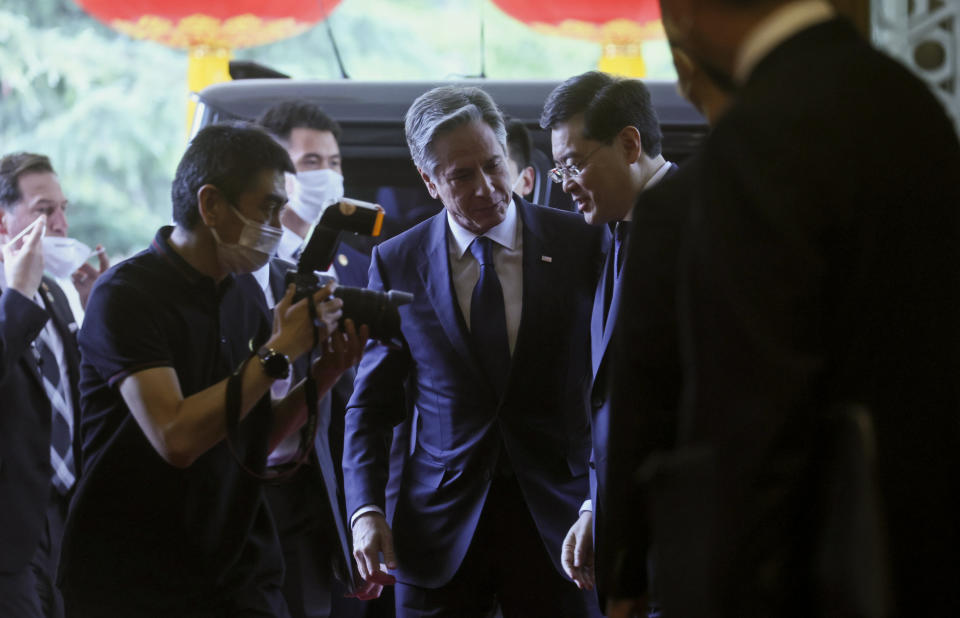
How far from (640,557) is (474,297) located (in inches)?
47.7

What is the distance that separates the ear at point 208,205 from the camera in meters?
2.45

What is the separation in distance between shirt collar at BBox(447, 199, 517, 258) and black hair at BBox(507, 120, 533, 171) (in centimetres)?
118

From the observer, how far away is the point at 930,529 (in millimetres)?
1250

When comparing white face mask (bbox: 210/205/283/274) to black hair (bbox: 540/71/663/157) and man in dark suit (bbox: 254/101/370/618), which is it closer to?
man in dark suit (bbox: 254/101/370/618)

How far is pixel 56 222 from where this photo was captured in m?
4.29

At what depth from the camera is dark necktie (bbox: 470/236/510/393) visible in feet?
8.57

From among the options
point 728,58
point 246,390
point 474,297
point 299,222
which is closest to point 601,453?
point 474,297

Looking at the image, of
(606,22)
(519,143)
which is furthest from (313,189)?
(606,22)

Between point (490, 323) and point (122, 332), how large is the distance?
77 centimetres

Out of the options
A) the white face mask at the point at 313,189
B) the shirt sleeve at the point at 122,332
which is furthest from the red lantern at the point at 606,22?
the shirt sleeve at the point at 122,332

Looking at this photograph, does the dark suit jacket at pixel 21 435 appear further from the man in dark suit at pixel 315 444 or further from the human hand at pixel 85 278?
the human hand at pixel 85 278

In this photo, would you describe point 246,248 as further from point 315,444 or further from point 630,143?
point 630,143

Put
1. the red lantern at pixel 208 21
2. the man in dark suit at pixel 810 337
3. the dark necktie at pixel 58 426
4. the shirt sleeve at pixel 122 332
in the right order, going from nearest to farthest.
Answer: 1. the man in dark suit at pixel 810 337
2. the shirt sleeve at pixel 122 332
3. the dark necktie at pixel 58 426
4. the red lantern at pixel 208 21

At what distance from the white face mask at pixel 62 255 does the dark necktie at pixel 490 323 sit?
207 centimetres
